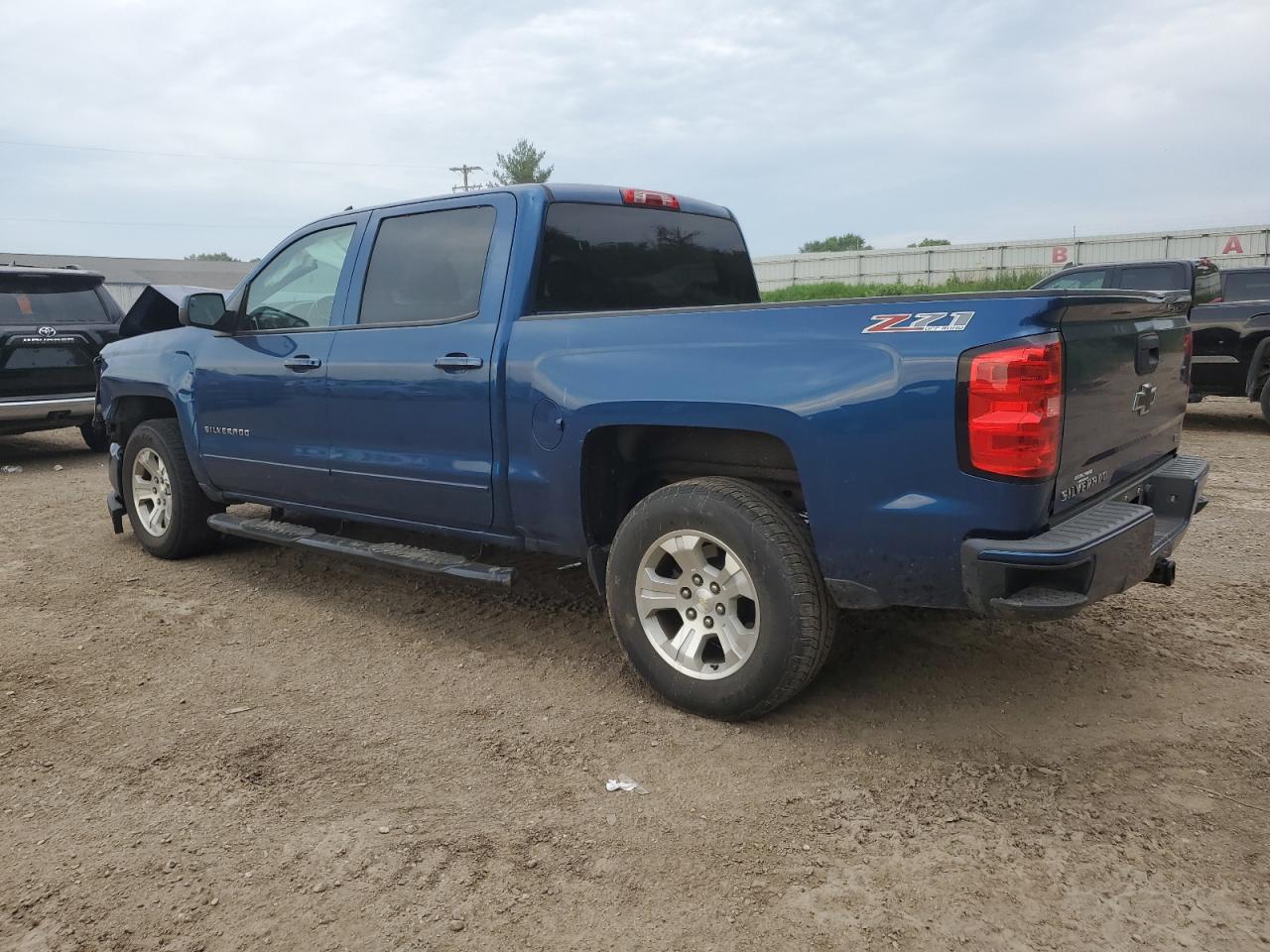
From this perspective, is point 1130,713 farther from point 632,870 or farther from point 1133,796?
point 632,870

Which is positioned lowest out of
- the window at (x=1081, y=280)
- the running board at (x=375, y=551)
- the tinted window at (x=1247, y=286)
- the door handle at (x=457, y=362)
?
the running board at (x=375, y=551)

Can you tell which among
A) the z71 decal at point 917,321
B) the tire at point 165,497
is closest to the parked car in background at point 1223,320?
the z71 decal at point 917,321

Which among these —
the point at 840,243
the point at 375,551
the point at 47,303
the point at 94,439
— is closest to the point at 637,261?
the point at 375,551

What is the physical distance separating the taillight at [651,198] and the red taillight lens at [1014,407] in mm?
2198

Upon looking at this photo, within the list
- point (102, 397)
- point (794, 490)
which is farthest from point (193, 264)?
point (794, 490)

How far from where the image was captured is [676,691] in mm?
3557

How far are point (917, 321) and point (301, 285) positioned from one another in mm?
3343

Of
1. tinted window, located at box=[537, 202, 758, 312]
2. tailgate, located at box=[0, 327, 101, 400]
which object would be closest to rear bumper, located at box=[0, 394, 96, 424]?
tailgate, located at box=[0, 327, 101, 400]

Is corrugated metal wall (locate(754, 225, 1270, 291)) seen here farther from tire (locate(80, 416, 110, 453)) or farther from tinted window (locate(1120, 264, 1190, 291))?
tire (locate(80, 416, 110, 453))

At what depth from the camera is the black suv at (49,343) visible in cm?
923

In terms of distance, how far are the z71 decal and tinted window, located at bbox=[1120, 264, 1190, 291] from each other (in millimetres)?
9125

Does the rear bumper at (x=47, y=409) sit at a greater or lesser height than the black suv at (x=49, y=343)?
lesser

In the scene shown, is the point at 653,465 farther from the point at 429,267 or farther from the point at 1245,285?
the point at 1245,285

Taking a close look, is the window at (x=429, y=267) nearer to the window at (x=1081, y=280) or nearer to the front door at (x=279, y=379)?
the front door at (x=279, y=379)
